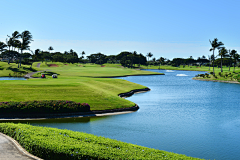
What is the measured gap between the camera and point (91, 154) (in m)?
14.0

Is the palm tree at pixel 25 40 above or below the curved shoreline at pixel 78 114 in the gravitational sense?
above

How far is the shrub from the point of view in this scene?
30844mm

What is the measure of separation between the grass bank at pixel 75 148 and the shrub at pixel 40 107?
1400 cm

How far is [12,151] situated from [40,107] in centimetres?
1648

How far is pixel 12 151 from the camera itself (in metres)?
15.7

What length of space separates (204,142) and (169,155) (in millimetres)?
10257

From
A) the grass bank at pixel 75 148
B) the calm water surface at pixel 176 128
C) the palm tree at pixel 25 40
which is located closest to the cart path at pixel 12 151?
the grass bank at pixel 75 148

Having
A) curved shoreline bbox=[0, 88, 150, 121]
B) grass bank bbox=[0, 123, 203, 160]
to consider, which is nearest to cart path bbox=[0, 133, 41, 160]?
grass bank bbox=[0, 123, 203, 160]

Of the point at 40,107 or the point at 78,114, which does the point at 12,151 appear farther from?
the point at 78,114

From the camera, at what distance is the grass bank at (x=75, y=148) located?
14.1 m

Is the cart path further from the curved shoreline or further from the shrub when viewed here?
the shrub

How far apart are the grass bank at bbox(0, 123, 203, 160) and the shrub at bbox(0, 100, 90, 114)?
14000mm

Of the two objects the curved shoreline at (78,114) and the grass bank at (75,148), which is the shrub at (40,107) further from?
the grass bank at (75,148)

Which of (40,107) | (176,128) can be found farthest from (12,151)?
(176,128)
